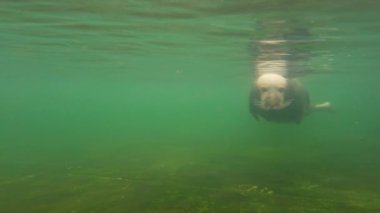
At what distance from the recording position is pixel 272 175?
12836mm

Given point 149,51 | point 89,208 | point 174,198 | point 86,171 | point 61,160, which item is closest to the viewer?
point 89,208

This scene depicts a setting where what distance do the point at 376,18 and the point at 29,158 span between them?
56.4 feet

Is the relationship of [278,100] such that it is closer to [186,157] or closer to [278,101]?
[278,101]

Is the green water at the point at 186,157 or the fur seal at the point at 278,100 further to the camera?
the fur seal at the point at 278,100

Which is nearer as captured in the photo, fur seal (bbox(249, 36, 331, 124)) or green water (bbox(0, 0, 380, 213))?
green water (bbox(0, 0, 380, 213))

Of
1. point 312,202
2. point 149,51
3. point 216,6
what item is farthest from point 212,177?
point 149,51

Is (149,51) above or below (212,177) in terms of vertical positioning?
above

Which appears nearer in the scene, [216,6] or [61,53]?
[216,6]

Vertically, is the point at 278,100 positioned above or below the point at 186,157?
above

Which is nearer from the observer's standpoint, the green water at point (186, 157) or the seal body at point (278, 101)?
the green water at point (186, 157)

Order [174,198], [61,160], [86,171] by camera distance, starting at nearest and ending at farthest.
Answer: [174,198] < [86,171] < [61,160]

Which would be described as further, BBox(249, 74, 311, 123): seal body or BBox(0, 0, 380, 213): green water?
BBox(249, 74, 311, 123): seal body

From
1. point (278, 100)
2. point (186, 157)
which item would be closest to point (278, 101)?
point (278, 100)

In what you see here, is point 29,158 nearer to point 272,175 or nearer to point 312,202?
point 272,175
